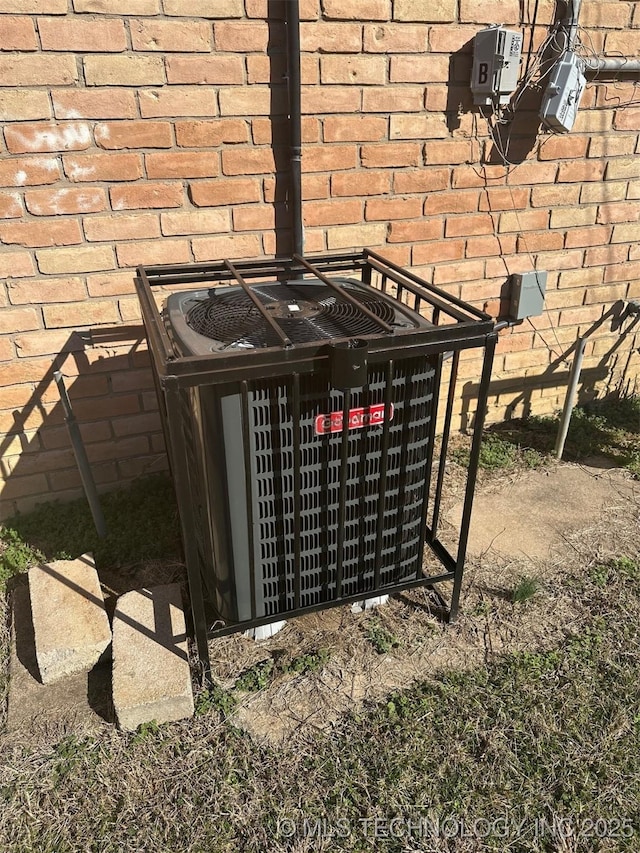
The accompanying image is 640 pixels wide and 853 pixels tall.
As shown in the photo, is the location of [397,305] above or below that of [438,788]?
above

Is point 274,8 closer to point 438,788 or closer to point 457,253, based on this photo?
point 457,253

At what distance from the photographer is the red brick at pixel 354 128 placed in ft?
8.75

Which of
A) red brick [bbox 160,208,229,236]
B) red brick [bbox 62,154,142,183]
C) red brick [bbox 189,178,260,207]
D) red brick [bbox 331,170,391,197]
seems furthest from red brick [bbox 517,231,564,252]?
red brick [bbox 62,154,142,183]

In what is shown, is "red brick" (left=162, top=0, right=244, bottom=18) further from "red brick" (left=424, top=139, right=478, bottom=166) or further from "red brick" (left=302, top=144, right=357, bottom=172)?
"red brick" (left=424, top=139, right=478, bottom=166)

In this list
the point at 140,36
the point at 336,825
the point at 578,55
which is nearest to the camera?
the point at 336,825

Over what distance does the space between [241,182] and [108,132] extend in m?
0.55

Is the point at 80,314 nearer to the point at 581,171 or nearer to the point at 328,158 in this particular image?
the point at 328,158

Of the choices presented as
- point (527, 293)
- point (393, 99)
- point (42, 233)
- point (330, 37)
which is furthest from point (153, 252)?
point (527, 293)

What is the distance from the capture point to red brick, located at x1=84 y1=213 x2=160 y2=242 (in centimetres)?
253

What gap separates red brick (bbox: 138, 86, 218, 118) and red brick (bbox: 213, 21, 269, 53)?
0.58ft

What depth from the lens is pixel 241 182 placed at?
2.64 meters

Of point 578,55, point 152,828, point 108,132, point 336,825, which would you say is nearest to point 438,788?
point 336,825

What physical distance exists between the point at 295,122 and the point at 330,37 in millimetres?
358

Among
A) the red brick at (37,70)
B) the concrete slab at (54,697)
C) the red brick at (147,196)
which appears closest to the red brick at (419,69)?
the red brick at (147,196)
